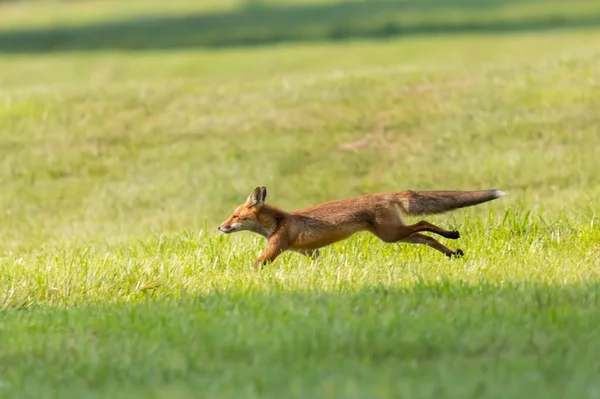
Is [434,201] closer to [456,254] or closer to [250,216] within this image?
[456,254]

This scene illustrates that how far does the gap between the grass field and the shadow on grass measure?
41.6 inches

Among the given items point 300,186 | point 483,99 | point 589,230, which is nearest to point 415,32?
point 483,99

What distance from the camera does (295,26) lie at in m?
37.5

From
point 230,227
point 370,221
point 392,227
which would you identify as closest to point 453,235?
point 392,227

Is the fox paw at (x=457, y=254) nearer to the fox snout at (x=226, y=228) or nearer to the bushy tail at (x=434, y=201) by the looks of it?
the bushy tail at (x=434, y=201)

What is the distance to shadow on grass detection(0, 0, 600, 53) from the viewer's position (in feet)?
115

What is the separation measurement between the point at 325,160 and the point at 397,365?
32.7 feet

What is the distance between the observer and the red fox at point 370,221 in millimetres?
8719

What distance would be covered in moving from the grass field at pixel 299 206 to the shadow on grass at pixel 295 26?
3.47ft

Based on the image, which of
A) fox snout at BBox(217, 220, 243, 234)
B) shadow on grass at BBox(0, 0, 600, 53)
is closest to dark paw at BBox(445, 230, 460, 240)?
fox snout at BBox(217, 220, 243, 234)

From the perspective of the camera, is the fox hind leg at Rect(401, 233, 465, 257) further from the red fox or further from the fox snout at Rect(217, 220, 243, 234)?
the fox snout at Rect(217, 220, 243, 234)

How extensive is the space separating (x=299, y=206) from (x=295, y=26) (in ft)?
78.7

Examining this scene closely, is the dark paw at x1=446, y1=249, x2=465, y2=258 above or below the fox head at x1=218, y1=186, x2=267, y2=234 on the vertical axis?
below

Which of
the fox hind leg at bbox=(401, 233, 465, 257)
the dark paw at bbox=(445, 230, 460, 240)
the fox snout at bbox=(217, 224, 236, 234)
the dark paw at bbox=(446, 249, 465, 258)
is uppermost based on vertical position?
the fox snout at bbox=(217, 224, 236, 234)
